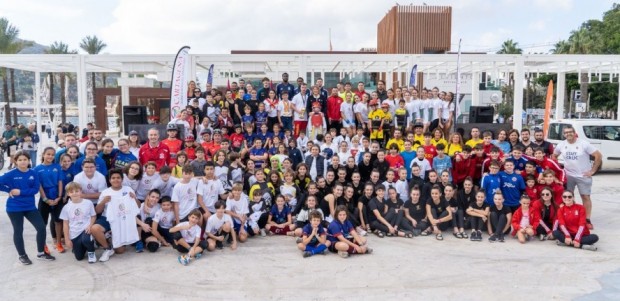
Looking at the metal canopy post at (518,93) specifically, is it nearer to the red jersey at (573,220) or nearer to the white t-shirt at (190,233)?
the red jersey at (573,220)

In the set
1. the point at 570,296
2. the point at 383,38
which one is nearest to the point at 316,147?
the point at 570,296

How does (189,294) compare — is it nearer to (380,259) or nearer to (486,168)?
(380,259)

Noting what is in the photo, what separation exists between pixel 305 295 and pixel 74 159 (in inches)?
168

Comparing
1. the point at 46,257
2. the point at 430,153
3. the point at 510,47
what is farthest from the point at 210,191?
the point at 510,47

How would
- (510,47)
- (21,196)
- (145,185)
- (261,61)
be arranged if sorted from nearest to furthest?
(21,196) → (145,185) → (261,61) → (510,47)

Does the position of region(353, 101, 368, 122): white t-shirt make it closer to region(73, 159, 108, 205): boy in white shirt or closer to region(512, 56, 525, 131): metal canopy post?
region(73, 159, 108, 205): boy in white shirt

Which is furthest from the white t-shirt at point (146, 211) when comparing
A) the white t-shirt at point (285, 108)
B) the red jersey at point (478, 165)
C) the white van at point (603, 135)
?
the white van at point (603, 135)

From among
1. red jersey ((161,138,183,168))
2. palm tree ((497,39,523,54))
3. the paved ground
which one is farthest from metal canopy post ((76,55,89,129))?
palm tree ((497,39,523,54))

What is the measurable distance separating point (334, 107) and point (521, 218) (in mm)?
4997

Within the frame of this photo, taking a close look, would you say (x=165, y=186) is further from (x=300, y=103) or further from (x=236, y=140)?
(x=300, y=103)

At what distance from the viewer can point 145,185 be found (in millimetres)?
7180

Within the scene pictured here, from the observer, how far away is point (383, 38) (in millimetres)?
37969

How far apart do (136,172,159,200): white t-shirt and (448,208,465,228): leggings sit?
4.85 meters

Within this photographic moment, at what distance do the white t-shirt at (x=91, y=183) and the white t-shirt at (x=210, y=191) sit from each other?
4.61 feet
